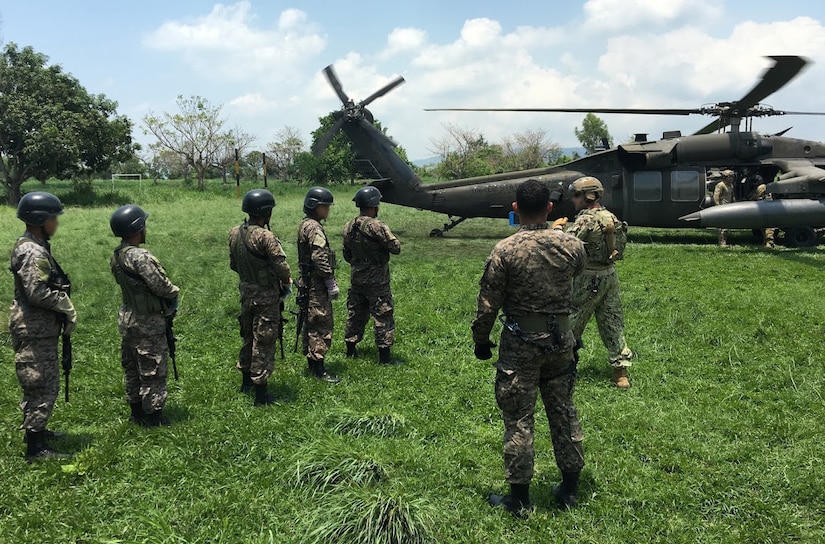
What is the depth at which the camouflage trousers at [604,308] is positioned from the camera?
5.50 m

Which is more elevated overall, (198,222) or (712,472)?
(198,222)

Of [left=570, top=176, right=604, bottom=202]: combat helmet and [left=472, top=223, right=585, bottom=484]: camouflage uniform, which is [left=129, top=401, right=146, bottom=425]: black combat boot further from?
[left=570, top=176, right=604, bottom=202]: combat helmet

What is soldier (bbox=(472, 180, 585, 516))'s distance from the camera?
3.45 meters

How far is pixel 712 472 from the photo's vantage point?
3.99 meters

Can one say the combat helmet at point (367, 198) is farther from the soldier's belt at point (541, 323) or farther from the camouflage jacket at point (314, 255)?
the soldier's belt at point (541, 323)

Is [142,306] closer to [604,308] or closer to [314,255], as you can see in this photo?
[314,255]

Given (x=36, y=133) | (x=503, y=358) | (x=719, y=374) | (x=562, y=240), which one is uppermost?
(x=36, y=133)

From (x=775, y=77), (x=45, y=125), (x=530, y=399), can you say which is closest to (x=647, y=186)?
(x=775, y=77)

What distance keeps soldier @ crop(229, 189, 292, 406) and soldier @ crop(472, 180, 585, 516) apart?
2.33 m

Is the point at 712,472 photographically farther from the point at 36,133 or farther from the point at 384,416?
the point at 36,133

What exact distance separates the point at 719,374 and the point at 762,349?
0.93 m

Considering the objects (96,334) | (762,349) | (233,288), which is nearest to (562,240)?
(762,349)

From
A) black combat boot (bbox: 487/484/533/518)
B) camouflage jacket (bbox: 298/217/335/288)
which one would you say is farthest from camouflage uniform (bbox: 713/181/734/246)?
black combat boot (bbox: 487/484/533/518)

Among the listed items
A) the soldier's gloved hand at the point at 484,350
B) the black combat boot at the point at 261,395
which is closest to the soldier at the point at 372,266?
the black combat boot at the point at 261,395
